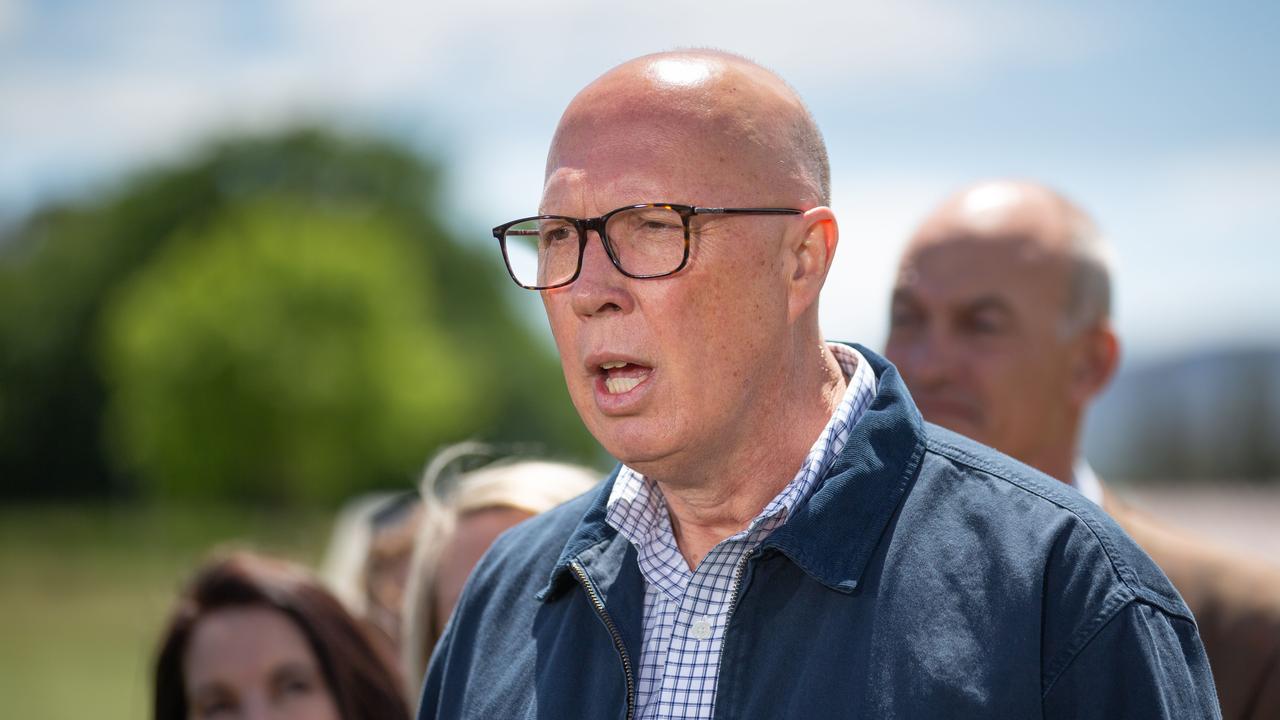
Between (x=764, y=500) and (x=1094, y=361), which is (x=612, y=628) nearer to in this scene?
(x=764, y=500)

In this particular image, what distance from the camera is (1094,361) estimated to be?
12.2 ft

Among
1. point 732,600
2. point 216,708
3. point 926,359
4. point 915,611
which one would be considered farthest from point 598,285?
point 216,708

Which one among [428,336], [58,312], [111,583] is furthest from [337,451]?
[58,312]

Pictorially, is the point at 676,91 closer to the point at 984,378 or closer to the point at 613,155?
the point at 613,155

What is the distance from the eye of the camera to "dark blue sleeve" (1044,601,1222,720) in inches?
68.3

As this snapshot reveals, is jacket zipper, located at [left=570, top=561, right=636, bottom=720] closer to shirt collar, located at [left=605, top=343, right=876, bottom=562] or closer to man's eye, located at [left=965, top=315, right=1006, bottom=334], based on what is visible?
shirt collar, located at [left=605, top=343, right=876, bottom=562]

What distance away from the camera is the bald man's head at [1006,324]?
352cm

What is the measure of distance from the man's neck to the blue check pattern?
28 mm

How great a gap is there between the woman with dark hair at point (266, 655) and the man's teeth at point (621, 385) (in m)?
2.20

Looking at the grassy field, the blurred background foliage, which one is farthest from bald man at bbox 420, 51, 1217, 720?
the blurred background foliage

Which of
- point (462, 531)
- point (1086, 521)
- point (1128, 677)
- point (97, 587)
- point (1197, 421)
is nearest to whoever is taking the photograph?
point (1128, 677)

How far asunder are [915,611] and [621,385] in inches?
21.4

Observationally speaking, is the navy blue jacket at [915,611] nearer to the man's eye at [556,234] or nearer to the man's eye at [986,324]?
the man's eye at [556,234]

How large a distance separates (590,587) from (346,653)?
6.55 ft
